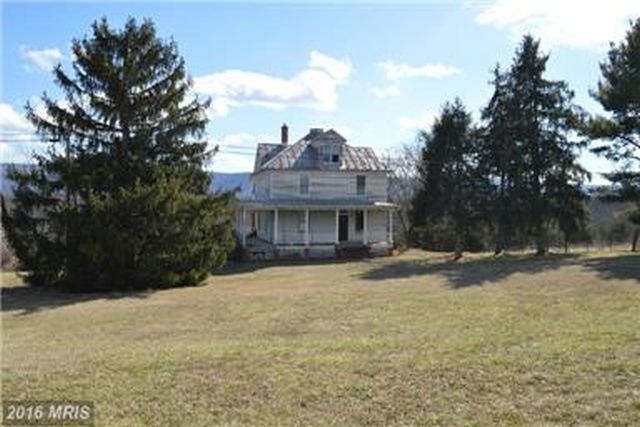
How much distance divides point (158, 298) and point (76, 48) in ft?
37.0

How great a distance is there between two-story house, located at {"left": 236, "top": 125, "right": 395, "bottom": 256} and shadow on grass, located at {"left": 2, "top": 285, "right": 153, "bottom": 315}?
16726 mm

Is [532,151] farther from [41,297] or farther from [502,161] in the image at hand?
[41,297]

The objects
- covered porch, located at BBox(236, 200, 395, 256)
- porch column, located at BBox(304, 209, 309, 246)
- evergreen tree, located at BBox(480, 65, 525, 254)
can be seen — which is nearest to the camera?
evergreen tree, located at BBox(480, 65, 525, 254)

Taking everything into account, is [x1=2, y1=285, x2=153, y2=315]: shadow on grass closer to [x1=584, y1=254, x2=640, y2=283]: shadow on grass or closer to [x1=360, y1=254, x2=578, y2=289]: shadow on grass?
[x1=360, y1=254, x2=578, y2=289]: shadow on grass

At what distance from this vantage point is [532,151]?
1551 inches

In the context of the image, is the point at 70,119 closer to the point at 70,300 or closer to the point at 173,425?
the point at 70,300

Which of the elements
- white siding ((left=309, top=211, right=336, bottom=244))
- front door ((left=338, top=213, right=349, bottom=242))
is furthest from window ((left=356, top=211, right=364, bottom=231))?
white siding ((left=309, top=211, right=336, bottom=244))

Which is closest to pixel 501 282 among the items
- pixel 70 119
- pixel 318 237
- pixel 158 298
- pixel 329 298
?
pixel 329 298

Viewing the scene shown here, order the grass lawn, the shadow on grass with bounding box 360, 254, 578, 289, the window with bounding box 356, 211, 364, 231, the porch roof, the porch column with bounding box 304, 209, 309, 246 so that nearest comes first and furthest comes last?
the grass lawn
the shadow on grass with bounding box 360, 254, 578, 289
the porch roof
the porch column with bounding box 304, 209, 309, 246
the window with bounding box 356, 211, 364, 231

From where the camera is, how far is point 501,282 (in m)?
25.4

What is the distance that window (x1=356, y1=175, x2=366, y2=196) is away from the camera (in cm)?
4734

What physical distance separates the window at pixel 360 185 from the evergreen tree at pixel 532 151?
9.46 metres

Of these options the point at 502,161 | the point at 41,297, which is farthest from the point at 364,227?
the point at 41,297

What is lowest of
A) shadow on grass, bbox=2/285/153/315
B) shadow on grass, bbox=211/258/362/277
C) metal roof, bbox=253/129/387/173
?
shadow on grass, bbox=2/285/153/315
